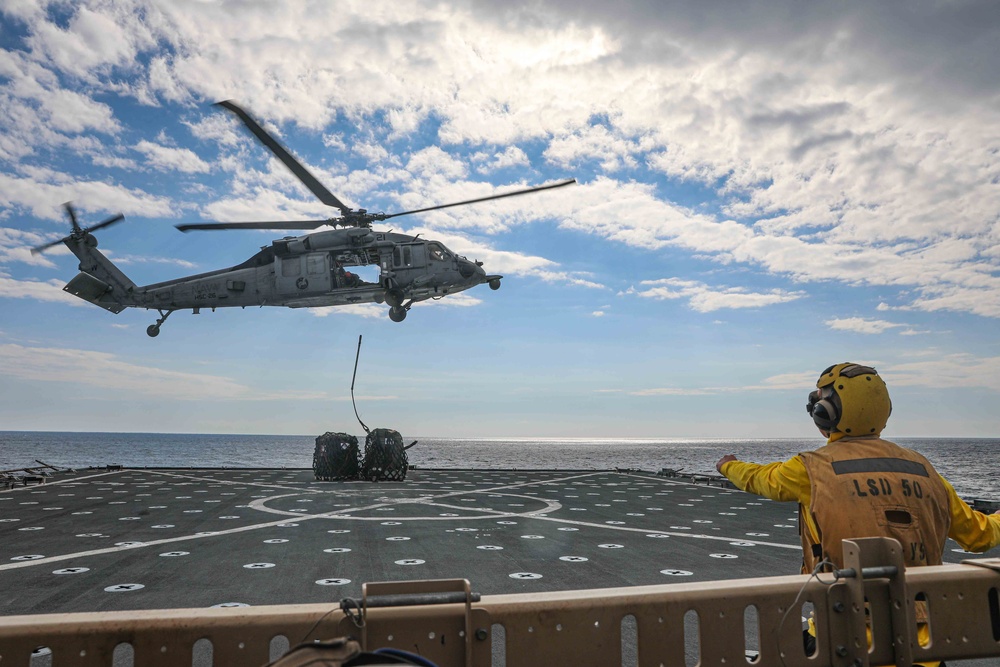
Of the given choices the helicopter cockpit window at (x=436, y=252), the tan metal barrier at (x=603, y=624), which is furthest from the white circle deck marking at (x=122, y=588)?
the helicopter cockpit window at (x=436, y=252)

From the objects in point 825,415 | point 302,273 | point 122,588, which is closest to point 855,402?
point 825,415

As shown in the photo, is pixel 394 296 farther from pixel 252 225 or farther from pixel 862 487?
pixel 862 487

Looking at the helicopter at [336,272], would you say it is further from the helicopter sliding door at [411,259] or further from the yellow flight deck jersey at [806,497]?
the yellow flight deck jersey at [806,497]

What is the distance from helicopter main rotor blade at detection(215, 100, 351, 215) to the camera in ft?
61.1

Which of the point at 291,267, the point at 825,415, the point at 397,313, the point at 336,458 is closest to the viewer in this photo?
the point at 825,415

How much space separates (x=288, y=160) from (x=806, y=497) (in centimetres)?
1944

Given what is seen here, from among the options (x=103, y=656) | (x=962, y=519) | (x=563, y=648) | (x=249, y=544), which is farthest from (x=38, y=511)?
(x=962, y=519)

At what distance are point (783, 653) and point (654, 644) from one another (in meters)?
0.66

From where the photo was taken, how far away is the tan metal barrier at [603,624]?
2469mm

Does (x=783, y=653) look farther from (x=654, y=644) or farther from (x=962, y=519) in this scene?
(x=962, y=519)

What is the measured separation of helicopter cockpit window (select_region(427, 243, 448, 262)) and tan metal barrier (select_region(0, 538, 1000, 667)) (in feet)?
67.2

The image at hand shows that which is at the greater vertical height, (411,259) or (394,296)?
(411,259)

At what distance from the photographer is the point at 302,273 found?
930 inches

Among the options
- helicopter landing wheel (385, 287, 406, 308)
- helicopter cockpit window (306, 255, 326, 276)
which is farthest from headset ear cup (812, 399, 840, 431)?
helicopter cockpit window (306, 255, 326, 276)
